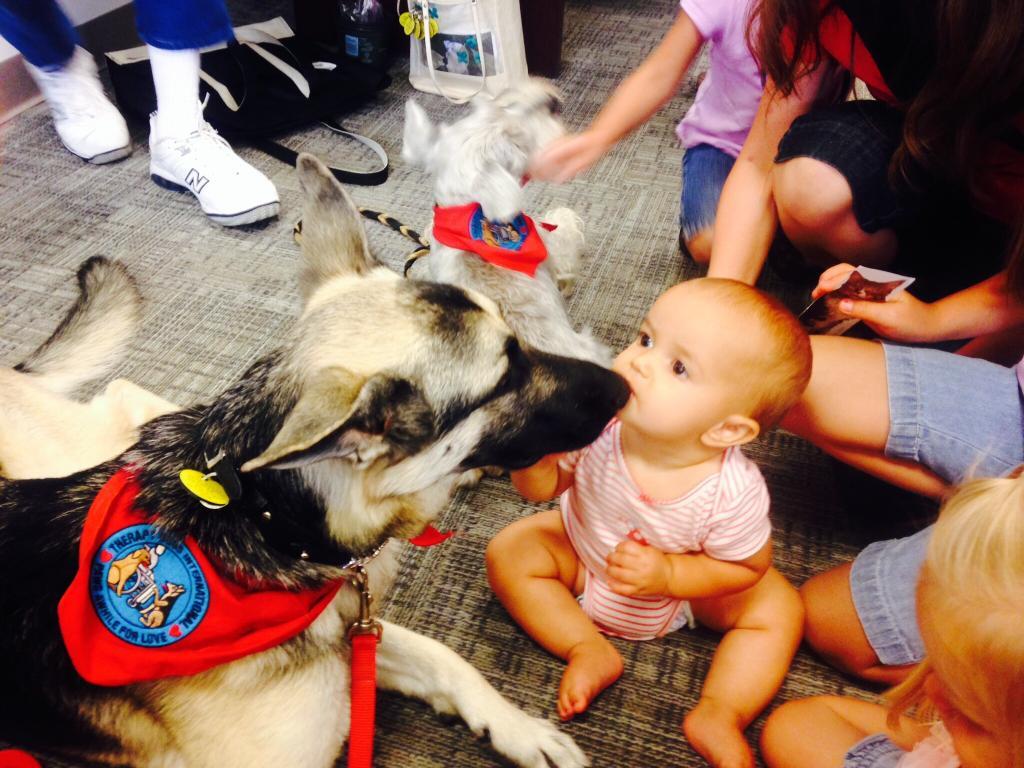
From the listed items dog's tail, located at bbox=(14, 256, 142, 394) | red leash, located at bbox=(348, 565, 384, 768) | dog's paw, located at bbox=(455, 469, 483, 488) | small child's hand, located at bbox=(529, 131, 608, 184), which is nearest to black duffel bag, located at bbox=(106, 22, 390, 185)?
small child's hand, located at bbox=(529, 131, 608, 184)

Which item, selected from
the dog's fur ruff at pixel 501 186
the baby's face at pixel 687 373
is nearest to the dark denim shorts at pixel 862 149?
the dog's fur ruff at pixel 501 186

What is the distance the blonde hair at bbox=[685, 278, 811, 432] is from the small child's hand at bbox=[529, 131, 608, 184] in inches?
29.4

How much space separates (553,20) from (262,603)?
2.77 metres

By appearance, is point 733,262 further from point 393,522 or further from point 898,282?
point 393,522

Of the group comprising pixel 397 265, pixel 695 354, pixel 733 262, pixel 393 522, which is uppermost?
pixel 695 354

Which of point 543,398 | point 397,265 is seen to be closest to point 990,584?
point 543,398

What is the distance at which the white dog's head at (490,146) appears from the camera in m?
1.72

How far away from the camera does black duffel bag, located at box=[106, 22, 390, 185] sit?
2629mm

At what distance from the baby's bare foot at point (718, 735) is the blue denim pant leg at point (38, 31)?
9.55ft

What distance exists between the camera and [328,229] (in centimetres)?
109

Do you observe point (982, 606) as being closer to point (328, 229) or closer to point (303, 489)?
point (303, 489)

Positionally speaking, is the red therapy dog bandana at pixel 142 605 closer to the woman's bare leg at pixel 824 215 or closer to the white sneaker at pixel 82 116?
the woman's bare leg at pixel 824 215

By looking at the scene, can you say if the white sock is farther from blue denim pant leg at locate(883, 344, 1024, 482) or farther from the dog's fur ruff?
blue denim pant leg at locate(883, 344, 1024, 482)

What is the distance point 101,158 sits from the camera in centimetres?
255
